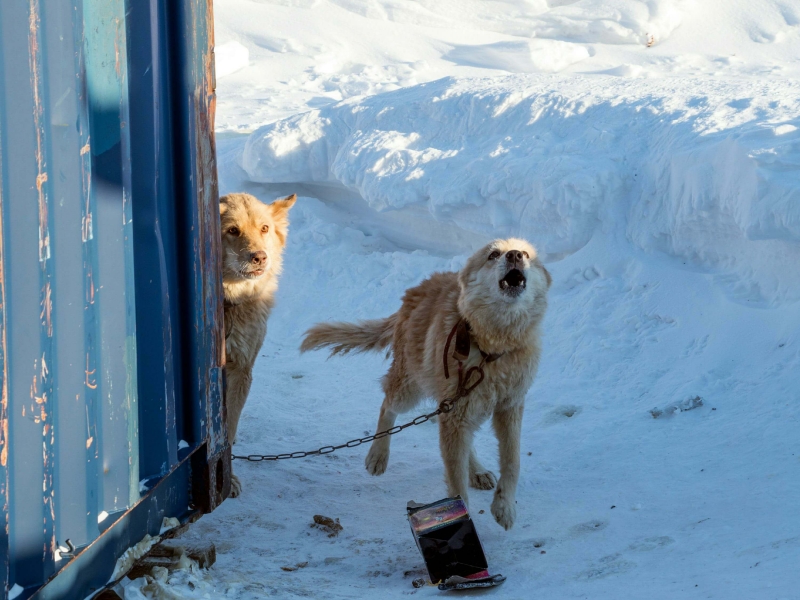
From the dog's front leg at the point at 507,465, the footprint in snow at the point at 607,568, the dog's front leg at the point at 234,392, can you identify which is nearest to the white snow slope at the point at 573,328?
the footprint in snow at the point at 607,568

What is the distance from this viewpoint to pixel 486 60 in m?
17.4

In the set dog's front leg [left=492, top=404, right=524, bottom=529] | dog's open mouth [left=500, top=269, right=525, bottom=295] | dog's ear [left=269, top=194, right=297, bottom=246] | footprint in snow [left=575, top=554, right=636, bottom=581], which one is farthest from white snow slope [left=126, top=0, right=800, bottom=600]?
dog's ear [left=269, top=194, right=297, bottom=246]

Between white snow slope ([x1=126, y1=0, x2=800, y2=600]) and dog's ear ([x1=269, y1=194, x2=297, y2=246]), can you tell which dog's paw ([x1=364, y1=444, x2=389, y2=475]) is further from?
dog's ear ([x1=269, y1=194, x2=297, y2=246])

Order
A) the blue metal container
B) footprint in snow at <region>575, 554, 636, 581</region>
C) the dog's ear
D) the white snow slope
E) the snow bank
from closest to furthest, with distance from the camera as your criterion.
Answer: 1. the blue metal container
2. footprint in snow at <region>575, 554, 636, 581</region>
3. the white snow slope
4. the dog's ear
5. the snow bank

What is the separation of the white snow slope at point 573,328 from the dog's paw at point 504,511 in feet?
0.32

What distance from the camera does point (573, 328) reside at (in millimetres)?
6441

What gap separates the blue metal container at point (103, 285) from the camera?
6.61 feet

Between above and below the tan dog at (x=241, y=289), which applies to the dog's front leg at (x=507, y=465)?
below

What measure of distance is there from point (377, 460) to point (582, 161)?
3913mm

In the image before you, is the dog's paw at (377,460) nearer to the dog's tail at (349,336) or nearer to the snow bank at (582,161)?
the dog's tail at (349,336)

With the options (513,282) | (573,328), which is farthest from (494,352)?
(573,328)

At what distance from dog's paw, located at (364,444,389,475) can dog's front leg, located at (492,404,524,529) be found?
0.90m

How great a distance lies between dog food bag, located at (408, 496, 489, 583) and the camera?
349cm

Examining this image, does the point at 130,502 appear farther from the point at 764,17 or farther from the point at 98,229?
the point at 764,17
